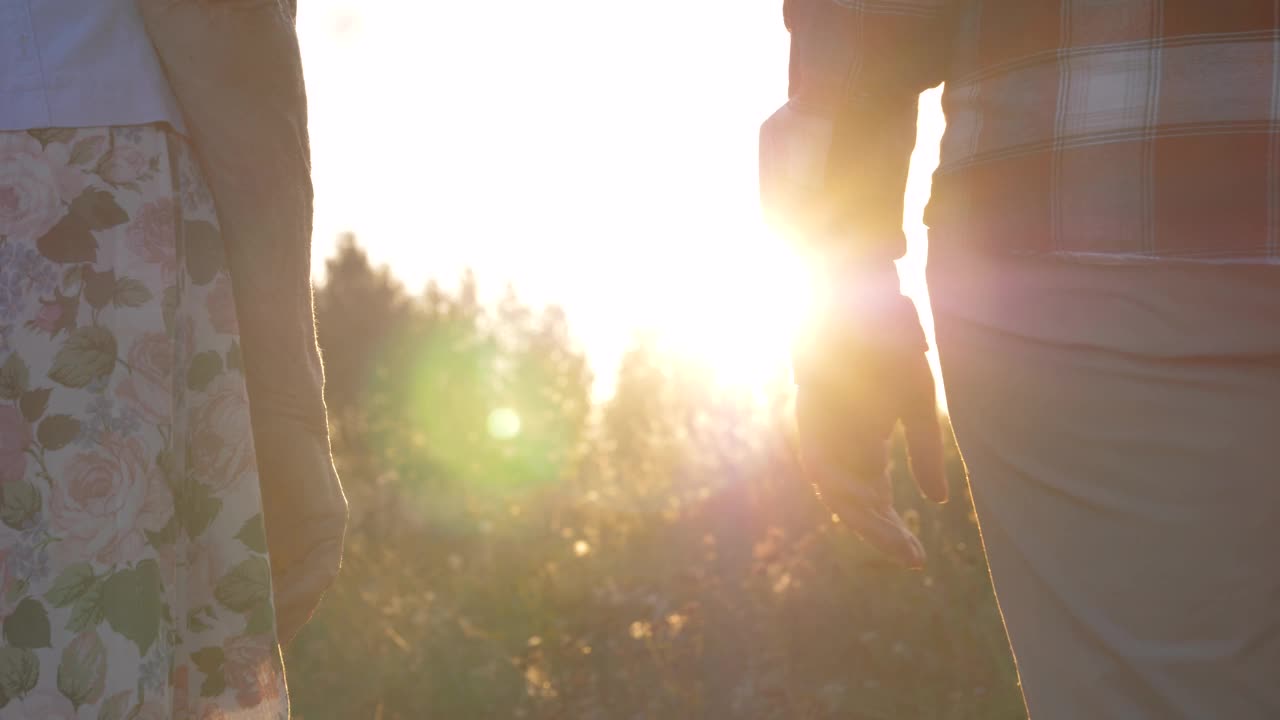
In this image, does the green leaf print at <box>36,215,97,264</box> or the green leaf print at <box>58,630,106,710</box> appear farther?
the green leaf print at <box>36,215,97,264</box>

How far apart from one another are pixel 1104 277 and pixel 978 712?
379 cm

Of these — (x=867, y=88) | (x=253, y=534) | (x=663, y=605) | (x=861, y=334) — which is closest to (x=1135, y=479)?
(x=861, y=334)

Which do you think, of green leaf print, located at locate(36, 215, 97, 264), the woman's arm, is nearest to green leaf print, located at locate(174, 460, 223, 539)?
the woman's arm

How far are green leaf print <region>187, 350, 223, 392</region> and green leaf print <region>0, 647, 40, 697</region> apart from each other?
47cm

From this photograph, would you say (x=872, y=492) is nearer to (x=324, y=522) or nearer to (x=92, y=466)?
(x=324, y=522)

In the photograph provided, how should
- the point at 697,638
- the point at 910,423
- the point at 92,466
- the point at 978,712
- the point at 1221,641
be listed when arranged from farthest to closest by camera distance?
the point at 697,638, the point at 978,712, the point at 910,423, the point at 92,466, the point at 1221,641

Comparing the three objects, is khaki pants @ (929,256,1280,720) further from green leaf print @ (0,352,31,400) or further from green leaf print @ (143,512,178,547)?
green leaf print @ (0,352,31,400)

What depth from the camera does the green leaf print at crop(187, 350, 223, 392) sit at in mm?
1891

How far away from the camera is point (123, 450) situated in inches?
69.1

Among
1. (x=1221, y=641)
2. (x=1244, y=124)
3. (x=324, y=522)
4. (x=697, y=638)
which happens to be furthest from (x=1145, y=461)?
(x=697, y=638)

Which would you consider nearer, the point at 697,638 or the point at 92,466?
the point at 92,466

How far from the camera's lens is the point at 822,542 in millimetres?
5734

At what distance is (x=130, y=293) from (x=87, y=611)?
1.56 feet

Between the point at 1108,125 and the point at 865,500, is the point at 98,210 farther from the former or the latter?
the point at 1108,125
